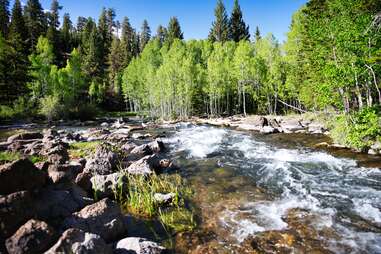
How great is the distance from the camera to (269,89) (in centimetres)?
4872

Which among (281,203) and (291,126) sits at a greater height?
(291,126)

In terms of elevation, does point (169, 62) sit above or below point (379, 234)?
above

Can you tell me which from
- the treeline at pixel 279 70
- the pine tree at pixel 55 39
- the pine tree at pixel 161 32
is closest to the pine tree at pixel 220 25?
the treeline at pixel 279 70

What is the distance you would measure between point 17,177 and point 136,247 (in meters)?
3.48

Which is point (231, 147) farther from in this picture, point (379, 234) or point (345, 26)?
point (379, 234)

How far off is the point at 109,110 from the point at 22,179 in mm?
74063

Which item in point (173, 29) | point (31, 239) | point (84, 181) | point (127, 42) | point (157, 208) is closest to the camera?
point (31, 239)

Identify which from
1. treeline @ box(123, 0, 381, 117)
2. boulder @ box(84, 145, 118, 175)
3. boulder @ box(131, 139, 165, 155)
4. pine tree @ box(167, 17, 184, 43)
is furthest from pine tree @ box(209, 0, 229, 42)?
boulder @ box(84, 145, 118, 175)

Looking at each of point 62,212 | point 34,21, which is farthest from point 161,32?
point 62,212

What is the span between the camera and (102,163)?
12.5 m

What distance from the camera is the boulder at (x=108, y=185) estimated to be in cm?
986

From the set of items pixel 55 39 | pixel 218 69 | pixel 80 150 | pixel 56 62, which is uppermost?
pixel 55 39

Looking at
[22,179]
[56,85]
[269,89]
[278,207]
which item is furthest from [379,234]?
[56,85]

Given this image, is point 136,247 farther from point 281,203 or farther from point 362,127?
point 362,127
